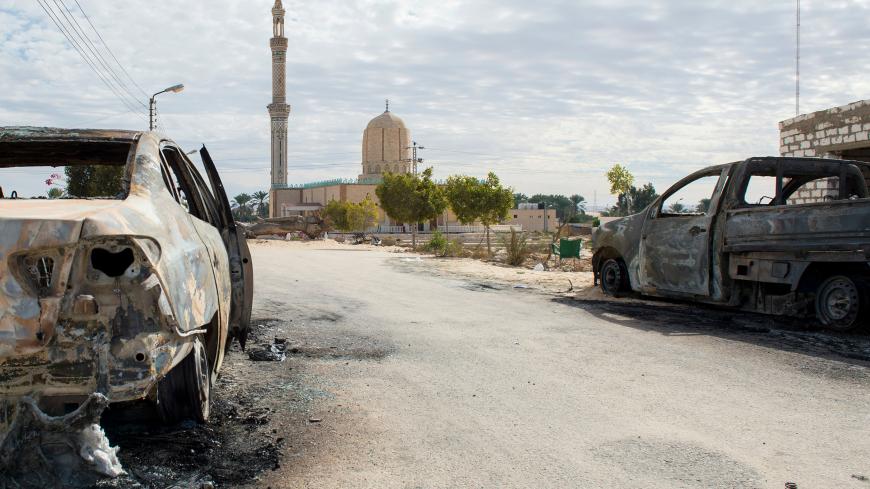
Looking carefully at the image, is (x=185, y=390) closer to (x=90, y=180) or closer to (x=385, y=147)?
(x=90, y=180)

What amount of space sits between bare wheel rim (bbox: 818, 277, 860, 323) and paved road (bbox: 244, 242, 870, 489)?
11.4 inches

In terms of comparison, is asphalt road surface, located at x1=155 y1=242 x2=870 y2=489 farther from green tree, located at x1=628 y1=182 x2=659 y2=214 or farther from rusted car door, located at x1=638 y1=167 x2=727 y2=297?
green tree, located at x1=628 y1=182 x2=659 y2=214

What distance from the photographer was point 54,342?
2.95 meters

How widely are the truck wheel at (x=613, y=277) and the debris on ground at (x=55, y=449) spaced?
9.19 metres

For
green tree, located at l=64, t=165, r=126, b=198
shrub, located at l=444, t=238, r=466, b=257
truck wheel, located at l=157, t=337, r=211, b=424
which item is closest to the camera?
truck wheel, located at l=157, t=337, r=211, b=424

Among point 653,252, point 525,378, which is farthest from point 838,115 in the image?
point 525,378

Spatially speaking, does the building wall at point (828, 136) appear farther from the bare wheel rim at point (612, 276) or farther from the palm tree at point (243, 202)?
the palm tree at point (243, 202)

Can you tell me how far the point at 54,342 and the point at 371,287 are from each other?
1032 centimetres

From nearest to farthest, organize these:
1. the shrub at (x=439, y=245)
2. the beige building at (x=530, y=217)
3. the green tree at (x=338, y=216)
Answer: the shrub at (x=439, y=245)
the green tree at (x=338, y=216)
the beige building at (x=530, y=217)

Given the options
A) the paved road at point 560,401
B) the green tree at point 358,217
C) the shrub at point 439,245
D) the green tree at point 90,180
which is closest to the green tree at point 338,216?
the green tree at point 358,217

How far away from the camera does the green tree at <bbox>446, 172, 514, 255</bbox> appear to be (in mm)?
36938

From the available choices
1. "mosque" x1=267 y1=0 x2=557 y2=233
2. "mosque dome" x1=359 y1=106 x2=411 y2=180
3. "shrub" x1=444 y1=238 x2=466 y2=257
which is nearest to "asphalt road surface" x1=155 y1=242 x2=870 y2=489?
"shrub" x1=444 y1=238 x2=466 y2=257

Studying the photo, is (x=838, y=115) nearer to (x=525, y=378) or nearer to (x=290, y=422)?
(x=525, y=378)

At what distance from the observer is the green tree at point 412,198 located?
47156 millimetres
